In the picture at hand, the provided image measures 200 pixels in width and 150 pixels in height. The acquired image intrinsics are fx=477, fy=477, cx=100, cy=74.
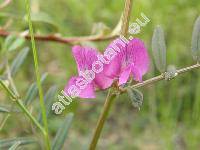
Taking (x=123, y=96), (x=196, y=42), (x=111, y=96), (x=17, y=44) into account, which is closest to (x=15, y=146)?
(x=111, y=96)

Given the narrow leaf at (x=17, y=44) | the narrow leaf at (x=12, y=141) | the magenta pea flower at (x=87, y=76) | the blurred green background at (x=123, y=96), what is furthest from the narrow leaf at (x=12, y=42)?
the magenta pea flower at (x=87, y=76)

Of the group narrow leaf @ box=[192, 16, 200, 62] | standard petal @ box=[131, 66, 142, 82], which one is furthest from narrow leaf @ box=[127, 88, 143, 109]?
narrow leaf @ box=[192, 16, 200, 62]

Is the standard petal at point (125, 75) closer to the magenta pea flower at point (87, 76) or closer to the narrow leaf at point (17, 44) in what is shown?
the magenta pea flower at point (87, 76)

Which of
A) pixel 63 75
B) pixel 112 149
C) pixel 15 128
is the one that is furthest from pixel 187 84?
pixel 15 128

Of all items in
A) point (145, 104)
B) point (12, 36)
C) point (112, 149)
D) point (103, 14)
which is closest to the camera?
point (12, 36)

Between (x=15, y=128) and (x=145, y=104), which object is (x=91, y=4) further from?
(x=15, y=128)

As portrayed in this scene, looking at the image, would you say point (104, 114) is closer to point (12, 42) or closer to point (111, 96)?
point (111, 96)

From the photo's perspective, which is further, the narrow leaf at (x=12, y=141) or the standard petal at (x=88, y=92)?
the narrow leaf at (x=12, y=141)
